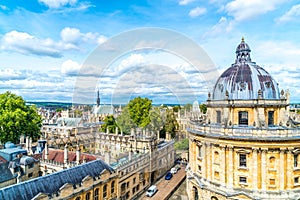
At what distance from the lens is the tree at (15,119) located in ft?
117

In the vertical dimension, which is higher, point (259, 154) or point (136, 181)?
point (259, 154)

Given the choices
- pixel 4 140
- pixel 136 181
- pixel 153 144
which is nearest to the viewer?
pixel 136 181

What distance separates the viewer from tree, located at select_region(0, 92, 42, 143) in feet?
A: 117

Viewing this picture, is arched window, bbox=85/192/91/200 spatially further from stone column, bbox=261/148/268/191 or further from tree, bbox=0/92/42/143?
tree, bbox=0/92/42/143

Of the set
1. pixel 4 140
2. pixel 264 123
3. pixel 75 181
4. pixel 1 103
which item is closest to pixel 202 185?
Answer: pixel 264 123

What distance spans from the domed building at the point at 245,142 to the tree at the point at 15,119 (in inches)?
1123

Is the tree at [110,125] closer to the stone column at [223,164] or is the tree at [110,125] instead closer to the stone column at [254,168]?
the stone column at [223,164]

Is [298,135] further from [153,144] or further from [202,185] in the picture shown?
[153,144]

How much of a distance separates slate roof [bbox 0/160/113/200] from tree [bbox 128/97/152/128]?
876 inches

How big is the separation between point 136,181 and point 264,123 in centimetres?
1735

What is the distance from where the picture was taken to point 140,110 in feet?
156

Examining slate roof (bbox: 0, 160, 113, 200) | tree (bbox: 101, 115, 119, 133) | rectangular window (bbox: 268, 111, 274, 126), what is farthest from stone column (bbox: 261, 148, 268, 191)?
tree (bbox: 101, 115, 119, 133)

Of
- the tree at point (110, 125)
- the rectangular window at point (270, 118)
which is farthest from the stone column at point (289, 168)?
the tree at point (110, 125)

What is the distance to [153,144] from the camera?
112 ft
